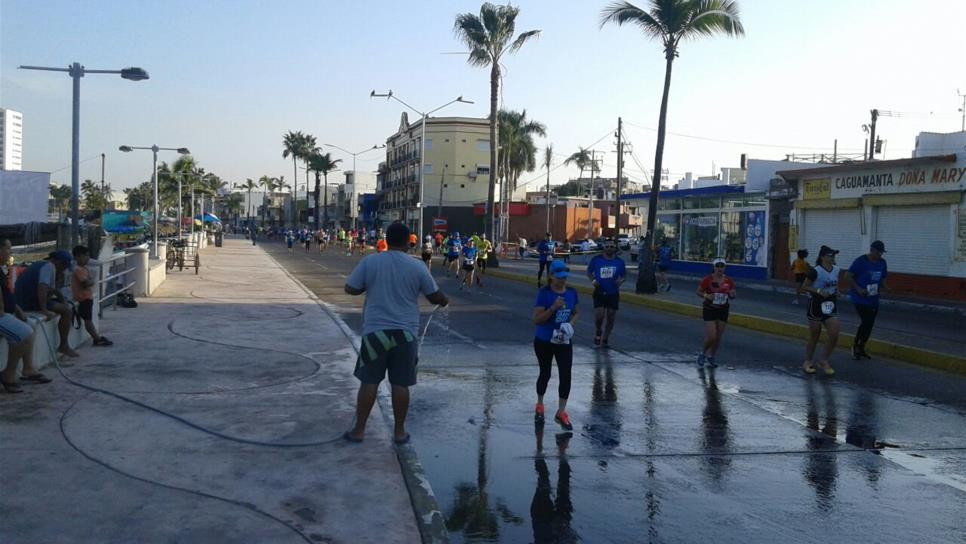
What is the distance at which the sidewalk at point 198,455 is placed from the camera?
5039mm

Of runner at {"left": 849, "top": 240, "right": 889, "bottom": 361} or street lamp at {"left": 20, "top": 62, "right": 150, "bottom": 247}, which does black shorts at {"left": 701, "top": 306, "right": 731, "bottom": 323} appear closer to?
runner at {"left": 849, "top": 240, "right": 889, "bottom": 361}

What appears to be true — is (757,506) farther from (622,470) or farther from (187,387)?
(187,387)

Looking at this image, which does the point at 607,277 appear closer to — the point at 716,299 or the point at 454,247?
the point at 716,299

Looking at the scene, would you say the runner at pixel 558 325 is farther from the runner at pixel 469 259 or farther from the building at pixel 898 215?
the building at pixel 898 215

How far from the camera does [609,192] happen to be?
115 meters

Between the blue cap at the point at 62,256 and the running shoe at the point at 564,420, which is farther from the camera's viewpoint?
the blue cap at the point at 62,256

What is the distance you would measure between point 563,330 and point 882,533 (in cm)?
329

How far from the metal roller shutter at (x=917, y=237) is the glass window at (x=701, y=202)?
368 inches

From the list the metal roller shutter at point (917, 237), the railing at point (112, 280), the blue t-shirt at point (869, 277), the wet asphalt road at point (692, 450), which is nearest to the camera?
the wet asphalt road at point (692, 450)

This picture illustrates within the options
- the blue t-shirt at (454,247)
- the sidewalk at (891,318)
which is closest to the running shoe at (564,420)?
the sidewalk at (891,318)

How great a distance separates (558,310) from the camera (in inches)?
311

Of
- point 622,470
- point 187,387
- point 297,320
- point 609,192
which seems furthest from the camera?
point 609,192

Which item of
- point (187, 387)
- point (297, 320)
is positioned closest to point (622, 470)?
point (187, 387)

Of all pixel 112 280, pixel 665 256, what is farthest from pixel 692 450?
pixel 665 256
